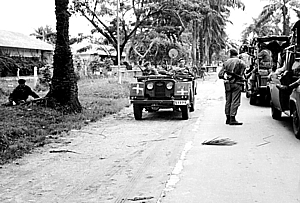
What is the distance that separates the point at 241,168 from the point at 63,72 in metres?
8.68

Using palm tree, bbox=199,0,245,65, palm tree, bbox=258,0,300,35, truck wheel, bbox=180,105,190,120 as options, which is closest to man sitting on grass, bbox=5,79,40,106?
truck wheel, bbox=180,105,190,120

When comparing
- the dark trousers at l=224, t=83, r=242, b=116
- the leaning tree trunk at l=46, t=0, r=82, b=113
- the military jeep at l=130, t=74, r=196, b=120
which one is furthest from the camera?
the leaning tree trunk at l=46, t=0, r=82, b=113

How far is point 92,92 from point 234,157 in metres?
15.6

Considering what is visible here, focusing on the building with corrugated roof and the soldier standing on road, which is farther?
the building with corrugated roof

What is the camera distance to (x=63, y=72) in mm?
14586

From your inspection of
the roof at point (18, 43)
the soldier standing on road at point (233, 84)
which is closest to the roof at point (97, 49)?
the roof at point (18, 43)

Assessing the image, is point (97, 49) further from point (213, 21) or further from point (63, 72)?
Result: point (63, 72)

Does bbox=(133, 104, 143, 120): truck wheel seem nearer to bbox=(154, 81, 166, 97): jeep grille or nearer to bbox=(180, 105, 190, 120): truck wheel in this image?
bbox=(154, 81, 166, 97): jeep grille

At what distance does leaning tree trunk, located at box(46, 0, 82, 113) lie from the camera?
574 inches

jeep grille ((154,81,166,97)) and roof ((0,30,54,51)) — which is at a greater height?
roof ((0,30,54,51))

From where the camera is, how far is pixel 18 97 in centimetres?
1488

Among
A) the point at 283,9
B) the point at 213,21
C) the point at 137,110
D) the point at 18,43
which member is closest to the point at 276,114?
the point at 137,110

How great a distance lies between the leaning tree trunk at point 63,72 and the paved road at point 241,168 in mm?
4954

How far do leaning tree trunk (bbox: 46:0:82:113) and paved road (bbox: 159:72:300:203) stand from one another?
4954 millimetres
